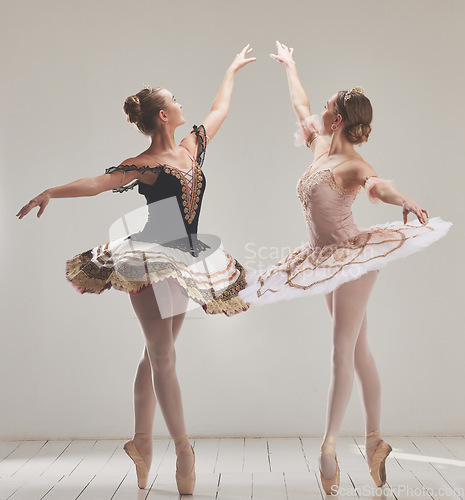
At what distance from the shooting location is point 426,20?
13.2 ft

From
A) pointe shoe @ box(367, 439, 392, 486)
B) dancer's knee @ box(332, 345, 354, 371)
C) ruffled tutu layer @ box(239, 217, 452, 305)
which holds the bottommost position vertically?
pointe shoe @ box(367, 439, 392, 486)

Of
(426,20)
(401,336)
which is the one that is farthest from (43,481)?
(426,20)

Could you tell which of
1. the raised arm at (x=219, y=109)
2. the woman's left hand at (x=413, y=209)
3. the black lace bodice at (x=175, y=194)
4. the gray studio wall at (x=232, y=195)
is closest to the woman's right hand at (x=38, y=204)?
the black lace bodice at (x=175, y=194)

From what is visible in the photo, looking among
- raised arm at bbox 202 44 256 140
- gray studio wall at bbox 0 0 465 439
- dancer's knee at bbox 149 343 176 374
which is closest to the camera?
dancer's knee at bbox 149 343 176 374

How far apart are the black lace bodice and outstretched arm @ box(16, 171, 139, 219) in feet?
0.10

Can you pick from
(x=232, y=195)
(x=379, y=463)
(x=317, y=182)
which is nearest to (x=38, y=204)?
(x=317, y=182)

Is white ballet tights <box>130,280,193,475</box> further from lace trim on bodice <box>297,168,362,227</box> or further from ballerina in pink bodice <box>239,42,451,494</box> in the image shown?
lace trim on bodice <box>297,168,362,227</box>

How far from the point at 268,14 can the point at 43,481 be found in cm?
290

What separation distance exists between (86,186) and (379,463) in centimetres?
175

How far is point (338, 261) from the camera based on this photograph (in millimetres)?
2844

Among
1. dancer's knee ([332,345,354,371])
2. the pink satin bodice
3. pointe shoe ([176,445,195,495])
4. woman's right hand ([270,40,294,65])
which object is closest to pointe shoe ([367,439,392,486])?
dancer's knee ([332,345,354,371])

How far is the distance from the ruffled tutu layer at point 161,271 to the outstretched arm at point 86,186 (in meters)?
0.28

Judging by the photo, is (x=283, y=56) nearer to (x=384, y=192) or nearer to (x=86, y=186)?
(x=384, y=192)

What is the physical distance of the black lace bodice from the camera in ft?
9.56
